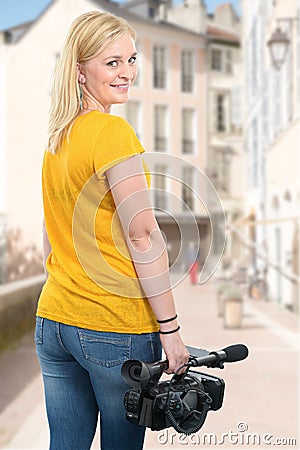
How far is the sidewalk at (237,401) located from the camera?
2531 millimetres

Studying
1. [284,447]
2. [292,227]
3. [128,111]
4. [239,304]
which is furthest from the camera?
[128,111]

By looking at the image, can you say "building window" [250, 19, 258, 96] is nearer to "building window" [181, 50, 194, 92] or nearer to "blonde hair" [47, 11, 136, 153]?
"building window" [181, 50, 194, 92]

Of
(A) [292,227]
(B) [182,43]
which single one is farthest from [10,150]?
(A) [292,227]

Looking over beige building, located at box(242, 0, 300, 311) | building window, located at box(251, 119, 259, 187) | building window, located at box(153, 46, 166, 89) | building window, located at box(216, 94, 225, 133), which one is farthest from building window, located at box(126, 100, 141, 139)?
building window, located at box(251, 119, 259, 187)

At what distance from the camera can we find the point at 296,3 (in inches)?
271

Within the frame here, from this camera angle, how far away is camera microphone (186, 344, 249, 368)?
100 centimetres

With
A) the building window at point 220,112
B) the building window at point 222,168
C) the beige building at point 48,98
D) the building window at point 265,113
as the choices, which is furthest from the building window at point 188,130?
the building window at point 265,113

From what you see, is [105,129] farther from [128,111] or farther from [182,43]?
[182,43]

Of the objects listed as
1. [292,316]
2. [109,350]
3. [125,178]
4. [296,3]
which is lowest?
[292,316]

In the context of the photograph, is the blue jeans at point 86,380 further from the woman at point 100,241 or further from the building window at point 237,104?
the building window at point 237,104

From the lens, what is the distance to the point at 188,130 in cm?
1927

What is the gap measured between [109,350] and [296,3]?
6.31 meters

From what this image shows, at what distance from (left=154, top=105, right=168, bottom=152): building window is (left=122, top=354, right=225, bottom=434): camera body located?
1773cm

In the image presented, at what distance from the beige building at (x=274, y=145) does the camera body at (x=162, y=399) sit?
4.59 metres
